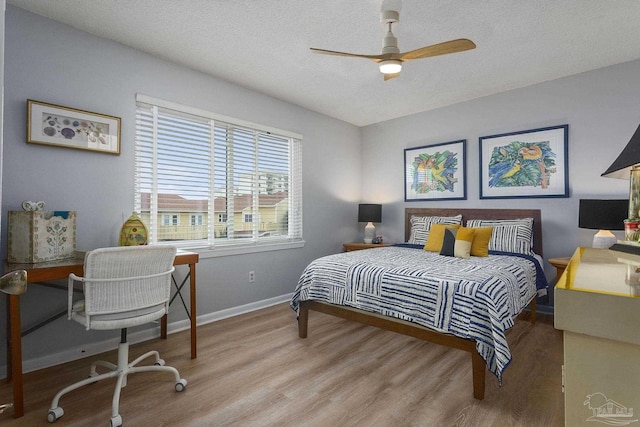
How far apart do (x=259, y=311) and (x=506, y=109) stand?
3.77m

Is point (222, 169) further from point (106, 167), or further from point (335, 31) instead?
point (335, 31)

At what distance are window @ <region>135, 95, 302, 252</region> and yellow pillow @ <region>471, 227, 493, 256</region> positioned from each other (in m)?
2.10

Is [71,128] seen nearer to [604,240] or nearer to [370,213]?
[370,213]

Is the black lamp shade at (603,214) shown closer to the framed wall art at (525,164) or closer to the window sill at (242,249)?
the framed wall art at (525,164)

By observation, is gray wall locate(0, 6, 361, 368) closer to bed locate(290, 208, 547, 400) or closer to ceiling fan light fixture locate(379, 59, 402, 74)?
bed locate(290, 208, 547, 400)

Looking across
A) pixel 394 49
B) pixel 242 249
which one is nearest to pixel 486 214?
pixel 394 49

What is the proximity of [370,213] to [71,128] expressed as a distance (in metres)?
3.65

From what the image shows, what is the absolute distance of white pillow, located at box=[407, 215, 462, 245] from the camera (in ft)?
13.3

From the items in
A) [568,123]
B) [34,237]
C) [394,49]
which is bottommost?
[34,237]

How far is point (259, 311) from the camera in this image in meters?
3.67

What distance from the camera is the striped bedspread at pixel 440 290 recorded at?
1.98 m

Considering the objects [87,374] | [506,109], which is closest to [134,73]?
[87,374]

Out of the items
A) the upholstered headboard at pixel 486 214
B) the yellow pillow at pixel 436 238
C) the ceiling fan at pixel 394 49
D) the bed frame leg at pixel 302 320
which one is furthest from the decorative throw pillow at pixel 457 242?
the ceiling fan at pixel 394 49

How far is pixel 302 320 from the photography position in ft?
9.52
